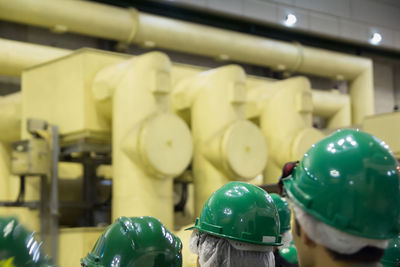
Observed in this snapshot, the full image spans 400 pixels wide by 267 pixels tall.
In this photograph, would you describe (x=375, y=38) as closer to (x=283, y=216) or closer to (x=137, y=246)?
(x=283, y=216)

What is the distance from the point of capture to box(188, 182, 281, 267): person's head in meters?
1.84

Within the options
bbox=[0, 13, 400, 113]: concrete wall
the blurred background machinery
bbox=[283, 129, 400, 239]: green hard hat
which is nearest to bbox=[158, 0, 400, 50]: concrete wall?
bbox=[0, 13, 400, 113]: concrete wall

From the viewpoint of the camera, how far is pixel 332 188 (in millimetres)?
1244

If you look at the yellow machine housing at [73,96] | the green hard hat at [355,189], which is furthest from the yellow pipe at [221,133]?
the green hard hat at [355,189]

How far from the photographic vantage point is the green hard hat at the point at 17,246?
3.50 ft

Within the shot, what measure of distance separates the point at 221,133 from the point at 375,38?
623 centimetres

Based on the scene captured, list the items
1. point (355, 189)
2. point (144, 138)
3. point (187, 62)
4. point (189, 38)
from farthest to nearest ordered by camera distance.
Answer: point (187, 62) < point (189, 38) < point (144, 138) < point (355, 189)

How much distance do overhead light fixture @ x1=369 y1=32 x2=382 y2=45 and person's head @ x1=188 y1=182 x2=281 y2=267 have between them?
32.3ft

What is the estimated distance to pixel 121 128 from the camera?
553cm

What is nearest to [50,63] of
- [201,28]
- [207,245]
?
[201,28]

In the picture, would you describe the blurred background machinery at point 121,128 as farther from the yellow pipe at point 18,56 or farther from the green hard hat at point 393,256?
the green hard hat at point 393,256

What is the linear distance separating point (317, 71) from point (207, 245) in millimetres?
8929

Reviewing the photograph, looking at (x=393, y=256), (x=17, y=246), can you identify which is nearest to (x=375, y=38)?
(x=393, y=256)

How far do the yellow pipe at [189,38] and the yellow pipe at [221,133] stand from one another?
7.32 feet
